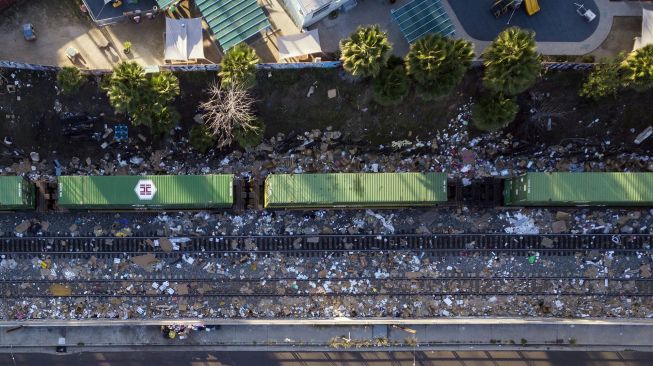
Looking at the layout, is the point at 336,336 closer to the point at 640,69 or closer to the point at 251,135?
the point at 251,135

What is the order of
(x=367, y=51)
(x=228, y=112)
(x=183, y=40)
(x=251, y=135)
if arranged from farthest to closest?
(x=183, y=40) < (x=251, y=135) < (x=228, y=112) < (x=367, y=51)

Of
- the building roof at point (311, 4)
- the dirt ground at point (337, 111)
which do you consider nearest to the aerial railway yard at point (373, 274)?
the dirt ground at point (337, 111)

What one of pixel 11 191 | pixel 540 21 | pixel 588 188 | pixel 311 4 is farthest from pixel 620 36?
pixel 11 191

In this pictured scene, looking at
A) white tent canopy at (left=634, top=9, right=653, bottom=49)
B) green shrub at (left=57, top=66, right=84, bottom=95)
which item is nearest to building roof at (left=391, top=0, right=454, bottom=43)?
white tent canopy at (left=634, top=9, right=653, bottom=49)

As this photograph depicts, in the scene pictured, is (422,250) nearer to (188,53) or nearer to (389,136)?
(389,136)

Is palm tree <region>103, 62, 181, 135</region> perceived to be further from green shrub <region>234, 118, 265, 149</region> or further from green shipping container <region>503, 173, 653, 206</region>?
green shipping container <region>503, 173, 653, 206</region>

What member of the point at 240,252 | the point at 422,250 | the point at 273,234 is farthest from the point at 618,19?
the point at 240,252

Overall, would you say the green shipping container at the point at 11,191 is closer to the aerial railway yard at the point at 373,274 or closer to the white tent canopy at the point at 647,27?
the aerial railway yard at the point at 373,274
